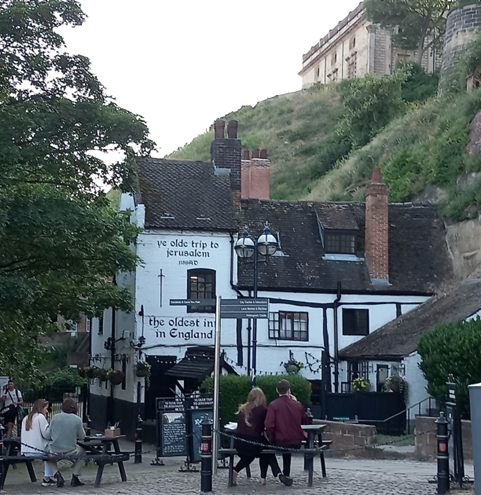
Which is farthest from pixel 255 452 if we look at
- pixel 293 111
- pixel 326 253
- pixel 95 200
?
pixel 293 111

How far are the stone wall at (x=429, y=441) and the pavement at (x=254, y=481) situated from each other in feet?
1.85

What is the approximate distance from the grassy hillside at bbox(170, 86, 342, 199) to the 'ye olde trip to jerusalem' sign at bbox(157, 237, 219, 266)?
33.8 m

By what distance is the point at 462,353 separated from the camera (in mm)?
22109

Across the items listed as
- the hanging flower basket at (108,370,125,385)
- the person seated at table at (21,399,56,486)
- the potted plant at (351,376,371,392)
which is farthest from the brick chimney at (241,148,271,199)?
the person seated at table at (21,399,56,486)

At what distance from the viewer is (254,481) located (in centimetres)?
1453

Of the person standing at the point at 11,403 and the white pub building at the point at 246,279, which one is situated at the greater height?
the white pub building at the point at 246,279

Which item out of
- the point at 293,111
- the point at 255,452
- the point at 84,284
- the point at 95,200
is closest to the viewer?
the point at 255,452

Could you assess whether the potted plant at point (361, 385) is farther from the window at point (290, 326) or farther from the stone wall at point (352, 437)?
the stone wall at point (352, 437)

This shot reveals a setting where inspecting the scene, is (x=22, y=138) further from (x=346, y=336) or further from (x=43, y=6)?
(x=346, y=336)

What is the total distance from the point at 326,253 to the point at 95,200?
13.3 meters

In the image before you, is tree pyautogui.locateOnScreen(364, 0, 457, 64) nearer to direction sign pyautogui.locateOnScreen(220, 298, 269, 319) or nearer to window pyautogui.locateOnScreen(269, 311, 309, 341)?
window pyautogui.locateOnScreen(269, 311, 309, 341)

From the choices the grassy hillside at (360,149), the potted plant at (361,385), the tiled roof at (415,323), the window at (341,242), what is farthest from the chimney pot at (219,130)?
the potted plant at (361,385)

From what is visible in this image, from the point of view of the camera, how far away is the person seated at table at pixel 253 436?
13.8 metres

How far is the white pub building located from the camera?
29.0 m
